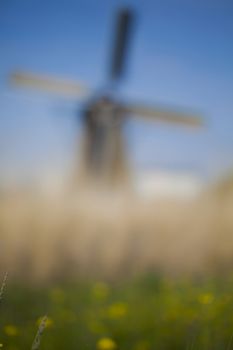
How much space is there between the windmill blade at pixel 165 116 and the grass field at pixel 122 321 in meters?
7.27

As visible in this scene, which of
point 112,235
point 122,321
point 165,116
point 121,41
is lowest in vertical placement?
point 122,321

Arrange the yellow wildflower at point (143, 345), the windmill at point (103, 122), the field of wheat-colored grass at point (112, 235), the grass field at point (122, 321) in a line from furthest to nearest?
the windmill at point (103, 122)
the field of wheat-colored grass at point (112, 235)
the yellow wildflower at point (143, 345)
the grass field at point (122, 321)

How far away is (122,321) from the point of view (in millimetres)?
3498

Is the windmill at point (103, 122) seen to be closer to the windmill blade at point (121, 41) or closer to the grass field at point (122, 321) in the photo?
the windmill blade at point (121, 41)

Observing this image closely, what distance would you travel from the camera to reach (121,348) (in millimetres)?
2943

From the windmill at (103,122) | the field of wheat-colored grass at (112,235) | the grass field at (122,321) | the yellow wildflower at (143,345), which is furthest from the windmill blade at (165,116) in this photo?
the yellow wildflower at (143,345)

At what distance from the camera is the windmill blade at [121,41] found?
39.6 feet

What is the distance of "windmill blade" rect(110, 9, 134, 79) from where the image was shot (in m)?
12.1

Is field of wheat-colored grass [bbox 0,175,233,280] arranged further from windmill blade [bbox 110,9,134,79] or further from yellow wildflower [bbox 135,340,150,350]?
windmill blade [bbox 110,9,134,79]

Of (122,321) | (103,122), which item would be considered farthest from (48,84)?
(122,321)

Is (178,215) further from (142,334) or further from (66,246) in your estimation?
(142,334)

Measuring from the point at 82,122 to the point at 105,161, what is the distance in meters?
1.13

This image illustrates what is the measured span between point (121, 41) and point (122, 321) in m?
9.64

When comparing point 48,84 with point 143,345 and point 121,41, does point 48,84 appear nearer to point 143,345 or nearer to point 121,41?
point 121,41
